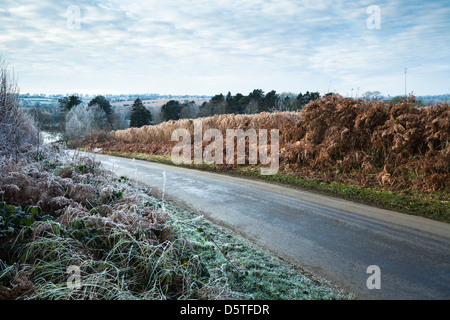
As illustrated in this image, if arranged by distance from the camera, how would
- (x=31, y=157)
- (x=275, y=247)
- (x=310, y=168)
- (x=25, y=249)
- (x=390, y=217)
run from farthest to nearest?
(x=310, y=168)
(x=31, y=157)
(x=390, y=217)
(x=275, y=247)
(x=25, y=249)

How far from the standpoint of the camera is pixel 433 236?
5191 mm

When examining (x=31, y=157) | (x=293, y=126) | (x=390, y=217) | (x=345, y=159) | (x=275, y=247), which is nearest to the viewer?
(x=275, y=247)

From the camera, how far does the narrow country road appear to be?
3.85 m

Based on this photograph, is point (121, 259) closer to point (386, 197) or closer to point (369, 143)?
point (386, 197)

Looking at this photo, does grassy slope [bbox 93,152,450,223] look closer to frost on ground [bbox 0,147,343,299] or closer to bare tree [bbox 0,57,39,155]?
frost on ground [bbox 0,147,343,299]

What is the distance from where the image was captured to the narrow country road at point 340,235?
3.85m

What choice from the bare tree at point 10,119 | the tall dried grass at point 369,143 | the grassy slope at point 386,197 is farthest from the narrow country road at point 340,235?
the bare tree at point 10,119

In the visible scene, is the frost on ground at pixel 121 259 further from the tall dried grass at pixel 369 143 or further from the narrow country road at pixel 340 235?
the tall dried grass at pixel 369 143

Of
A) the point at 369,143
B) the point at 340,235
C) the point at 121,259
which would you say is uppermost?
the point at 369,143

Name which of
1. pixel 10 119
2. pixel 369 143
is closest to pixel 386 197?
pixel 369 143

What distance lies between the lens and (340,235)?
17.3ft

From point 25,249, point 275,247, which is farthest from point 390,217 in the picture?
point 25,249
